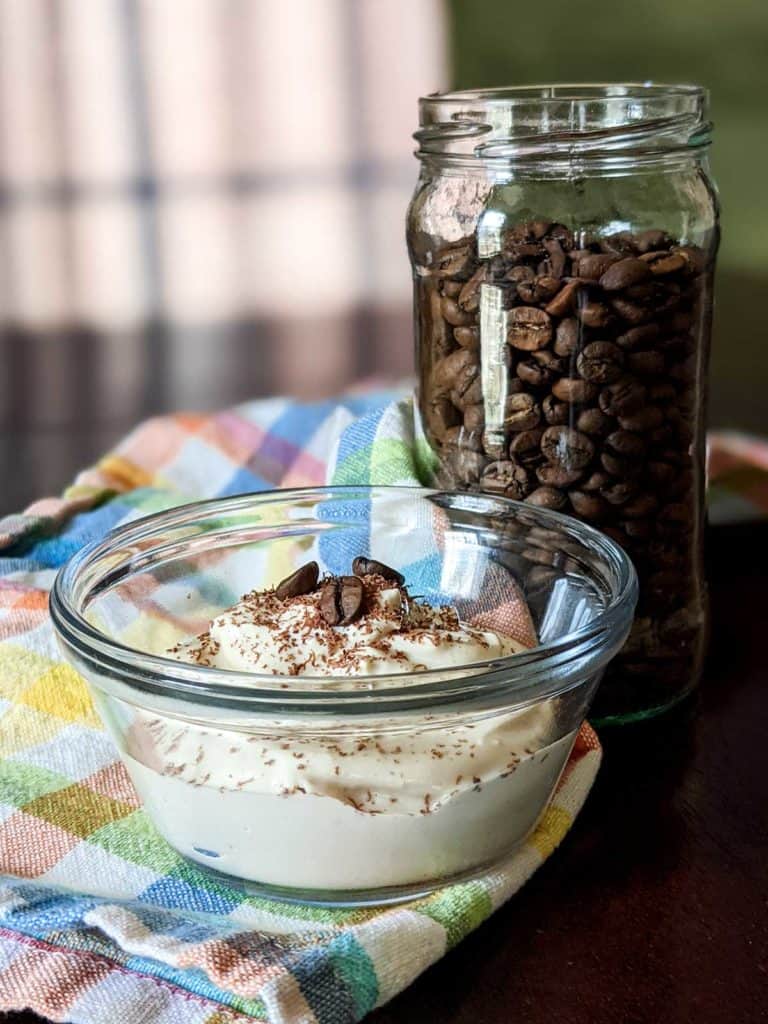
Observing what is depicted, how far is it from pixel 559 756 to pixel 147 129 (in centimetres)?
307

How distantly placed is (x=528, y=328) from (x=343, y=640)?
0.21m

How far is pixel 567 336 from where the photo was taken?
2.38ft

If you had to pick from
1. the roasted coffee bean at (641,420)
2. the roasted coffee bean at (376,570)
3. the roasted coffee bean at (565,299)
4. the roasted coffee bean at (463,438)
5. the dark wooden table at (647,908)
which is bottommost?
the dark wooden table at (647,908)

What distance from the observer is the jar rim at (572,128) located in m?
0.73

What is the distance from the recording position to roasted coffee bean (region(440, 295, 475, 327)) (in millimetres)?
762

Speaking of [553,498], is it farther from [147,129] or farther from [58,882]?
[147,129]

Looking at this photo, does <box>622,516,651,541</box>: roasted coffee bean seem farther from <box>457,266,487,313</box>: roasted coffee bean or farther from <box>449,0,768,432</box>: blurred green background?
<box>449,0,768,432</box>: blurred green background

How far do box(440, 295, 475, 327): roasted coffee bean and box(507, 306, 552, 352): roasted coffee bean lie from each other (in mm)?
29

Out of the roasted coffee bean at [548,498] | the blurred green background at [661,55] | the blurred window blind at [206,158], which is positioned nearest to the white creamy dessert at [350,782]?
the roasted coffee bean at [548,498]

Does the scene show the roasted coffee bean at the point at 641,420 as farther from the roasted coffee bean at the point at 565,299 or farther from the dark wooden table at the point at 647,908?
the dark wooden table at the point at 647,908

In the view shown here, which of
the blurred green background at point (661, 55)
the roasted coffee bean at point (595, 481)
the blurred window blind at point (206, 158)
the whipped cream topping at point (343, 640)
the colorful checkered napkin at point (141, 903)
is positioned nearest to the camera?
the colorful checkered napkin at point (141, 903)

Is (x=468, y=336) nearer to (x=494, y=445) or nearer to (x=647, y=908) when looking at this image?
(x=494, y=445)

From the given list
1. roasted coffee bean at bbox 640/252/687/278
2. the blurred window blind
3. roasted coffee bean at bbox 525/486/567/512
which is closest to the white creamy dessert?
roasted coffee bean at bbox 525/486/567/512

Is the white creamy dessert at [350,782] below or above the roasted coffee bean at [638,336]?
below
